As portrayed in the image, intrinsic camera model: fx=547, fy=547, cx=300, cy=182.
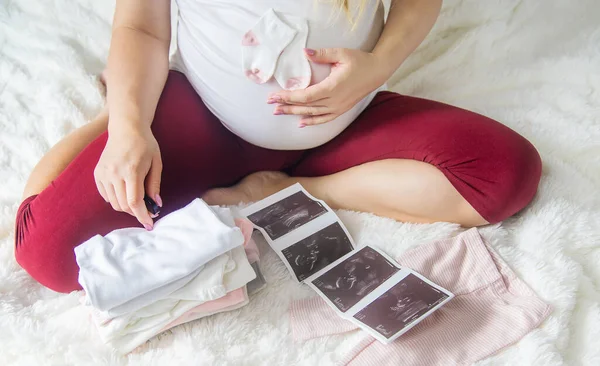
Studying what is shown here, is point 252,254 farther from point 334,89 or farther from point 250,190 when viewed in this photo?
point 334,89

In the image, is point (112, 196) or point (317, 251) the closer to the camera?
point (112, 196)

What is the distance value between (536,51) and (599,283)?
2.26ft

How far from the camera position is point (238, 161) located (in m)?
1.12

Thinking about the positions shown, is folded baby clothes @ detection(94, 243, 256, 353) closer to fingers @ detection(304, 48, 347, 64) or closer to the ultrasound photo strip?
the ultrasound photo strip

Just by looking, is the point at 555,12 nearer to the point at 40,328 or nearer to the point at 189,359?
the point at 189,359

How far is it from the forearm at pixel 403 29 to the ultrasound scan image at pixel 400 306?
0.39 meters

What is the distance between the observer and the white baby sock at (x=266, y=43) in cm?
92

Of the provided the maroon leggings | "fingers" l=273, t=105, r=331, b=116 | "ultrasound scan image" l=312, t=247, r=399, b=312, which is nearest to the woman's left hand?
"fingers" l=273, t=105, r=331, b=116

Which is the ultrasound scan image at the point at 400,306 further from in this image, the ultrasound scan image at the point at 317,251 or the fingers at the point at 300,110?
the fingers at the point at 300,110

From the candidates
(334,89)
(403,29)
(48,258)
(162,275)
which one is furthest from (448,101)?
(48,258)

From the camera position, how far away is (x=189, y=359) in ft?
2.70

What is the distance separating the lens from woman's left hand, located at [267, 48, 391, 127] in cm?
93

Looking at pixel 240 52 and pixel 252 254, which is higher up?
pixel 240 52

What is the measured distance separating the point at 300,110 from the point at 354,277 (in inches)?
12.0
